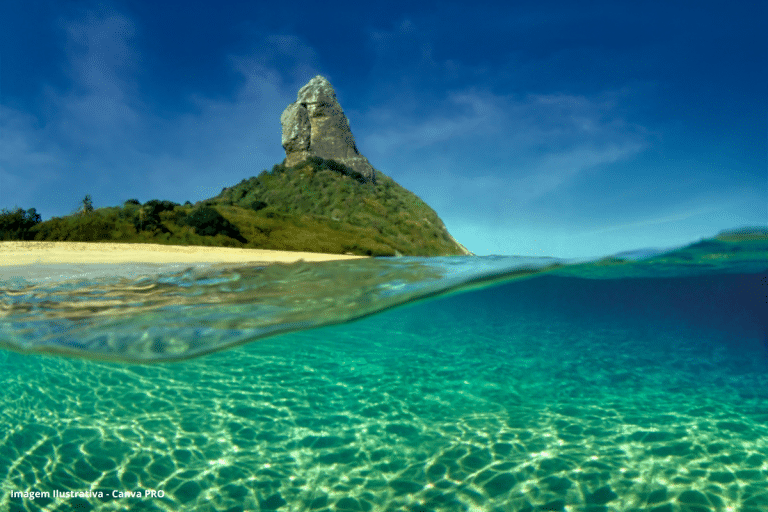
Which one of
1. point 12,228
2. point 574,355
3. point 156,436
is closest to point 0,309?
point 156,436

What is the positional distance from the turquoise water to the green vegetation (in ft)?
63.7

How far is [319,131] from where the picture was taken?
6844 centimetres

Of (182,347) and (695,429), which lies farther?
(182,347)

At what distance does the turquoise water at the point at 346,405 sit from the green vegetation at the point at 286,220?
63.7 feet

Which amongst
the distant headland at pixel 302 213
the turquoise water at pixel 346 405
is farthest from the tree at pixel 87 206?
the turquoise water at pixel 346 405

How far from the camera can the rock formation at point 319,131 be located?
66.9 metres

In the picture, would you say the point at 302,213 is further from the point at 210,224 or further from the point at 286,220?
the point at 210,224

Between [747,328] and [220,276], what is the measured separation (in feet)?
75.2

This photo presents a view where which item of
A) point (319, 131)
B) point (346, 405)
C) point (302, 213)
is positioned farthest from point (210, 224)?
point (319, 131)

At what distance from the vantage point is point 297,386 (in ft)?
24.9

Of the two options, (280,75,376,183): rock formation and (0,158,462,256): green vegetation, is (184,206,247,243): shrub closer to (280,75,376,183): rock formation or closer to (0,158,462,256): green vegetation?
(0,158,462,256): green vegetation

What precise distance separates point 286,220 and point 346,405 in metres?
32.3

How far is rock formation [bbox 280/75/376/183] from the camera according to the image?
6688cm

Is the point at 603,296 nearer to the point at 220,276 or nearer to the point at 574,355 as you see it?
the point at 574,355
